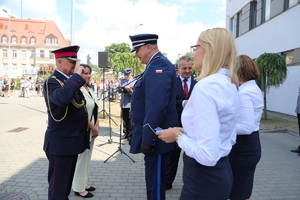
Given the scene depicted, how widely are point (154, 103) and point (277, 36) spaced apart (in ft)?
42.5

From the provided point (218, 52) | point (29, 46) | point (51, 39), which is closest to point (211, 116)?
point (218, 52)

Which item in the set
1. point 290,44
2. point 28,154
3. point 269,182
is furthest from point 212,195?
point 290,44

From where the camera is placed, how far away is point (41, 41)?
67250 millimetres

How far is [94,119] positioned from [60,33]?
71016 mm

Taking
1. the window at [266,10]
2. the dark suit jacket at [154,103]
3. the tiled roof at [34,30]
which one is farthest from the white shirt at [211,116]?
the tiled roof at [34,30]

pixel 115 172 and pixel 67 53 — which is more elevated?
pixel 67 53

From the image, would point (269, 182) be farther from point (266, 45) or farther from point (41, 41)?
point (41, 41)

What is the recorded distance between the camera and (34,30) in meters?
69.4

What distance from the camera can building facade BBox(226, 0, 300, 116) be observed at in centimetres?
1151

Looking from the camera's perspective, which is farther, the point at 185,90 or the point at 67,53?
the point at 185,90

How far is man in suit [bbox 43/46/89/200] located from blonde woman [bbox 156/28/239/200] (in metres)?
1.38

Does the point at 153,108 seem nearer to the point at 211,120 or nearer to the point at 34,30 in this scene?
the point at 211,120

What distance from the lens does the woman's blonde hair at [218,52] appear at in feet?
5.34

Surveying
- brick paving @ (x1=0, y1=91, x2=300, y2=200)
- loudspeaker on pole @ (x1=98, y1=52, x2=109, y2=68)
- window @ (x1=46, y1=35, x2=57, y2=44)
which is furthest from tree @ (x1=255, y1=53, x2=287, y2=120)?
window @ (x1=46, y1=35, x2=57, y2=44)
